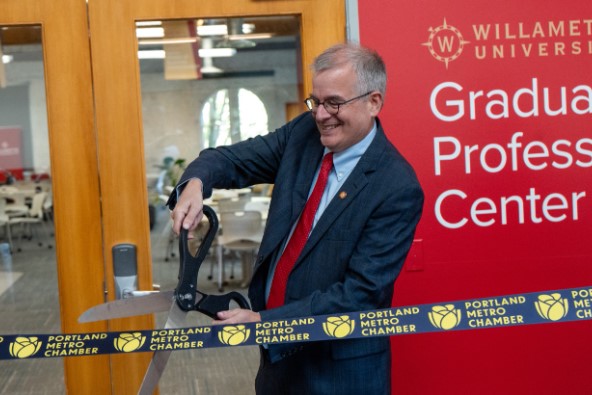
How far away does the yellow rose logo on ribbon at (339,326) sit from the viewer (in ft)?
8.13

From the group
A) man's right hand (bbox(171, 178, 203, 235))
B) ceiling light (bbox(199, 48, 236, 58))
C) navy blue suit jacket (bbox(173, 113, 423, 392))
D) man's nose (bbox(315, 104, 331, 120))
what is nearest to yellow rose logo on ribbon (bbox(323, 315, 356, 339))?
navy blue suit jacket (bbox(173, 113, 423, 392))

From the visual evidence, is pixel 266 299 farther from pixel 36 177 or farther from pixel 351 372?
pixel 36 177

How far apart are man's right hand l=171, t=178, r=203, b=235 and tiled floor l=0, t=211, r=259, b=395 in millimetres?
1054

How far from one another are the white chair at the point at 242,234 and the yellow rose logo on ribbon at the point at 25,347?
49.1 inches

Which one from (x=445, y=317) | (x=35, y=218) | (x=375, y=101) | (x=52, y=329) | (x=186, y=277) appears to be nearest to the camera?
(x=186, y=277)

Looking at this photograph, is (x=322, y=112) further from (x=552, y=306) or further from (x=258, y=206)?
(x=258, y=206)

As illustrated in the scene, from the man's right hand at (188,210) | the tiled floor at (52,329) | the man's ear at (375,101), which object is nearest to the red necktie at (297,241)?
the man's ear at (375,101)

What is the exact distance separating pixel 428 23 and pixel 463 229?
84 cm

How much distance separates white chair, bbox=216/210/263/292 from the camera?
3.68 meters

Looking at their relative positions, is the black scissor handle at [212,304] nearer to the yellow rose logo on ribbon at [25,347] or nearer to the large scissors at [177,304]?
the large scissors at [177,304]

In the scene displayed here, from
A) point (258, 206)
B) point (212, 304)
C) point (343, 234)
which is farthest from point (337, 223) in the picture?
point (258, 206)

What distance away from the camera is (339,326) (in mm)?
2486

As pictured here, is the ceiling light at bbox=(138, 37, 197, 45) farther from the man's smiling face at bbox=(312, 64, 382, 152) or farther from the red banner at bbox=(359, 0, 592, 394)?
the man's smiling face at bbox=(312, 64, 382, 152)

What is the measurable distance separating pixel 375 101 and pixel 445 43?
1066 millimetres
